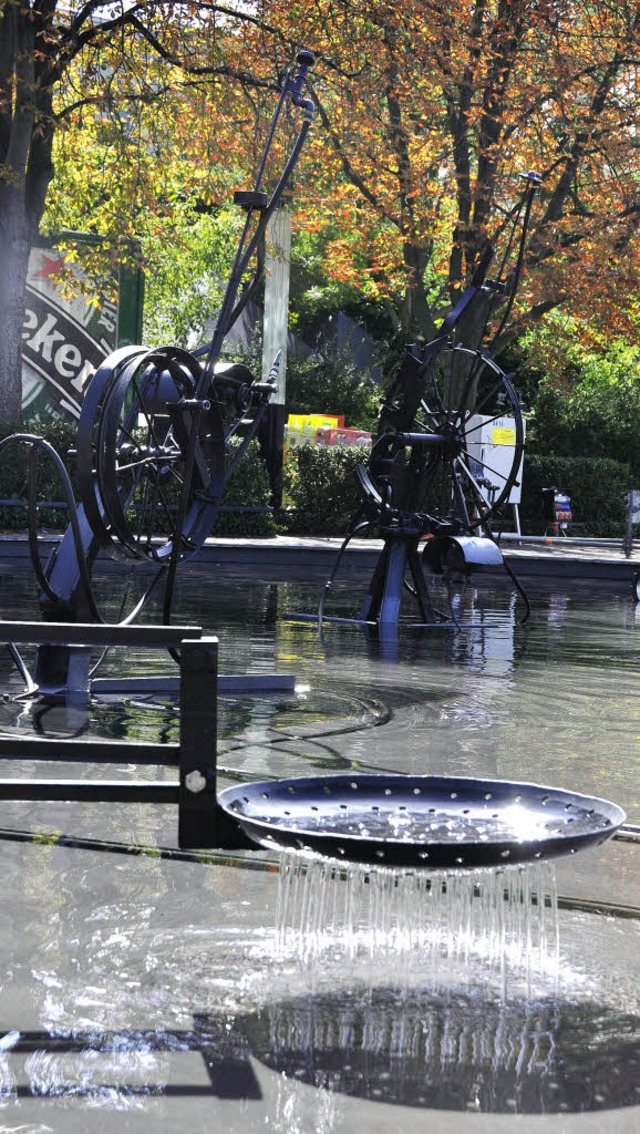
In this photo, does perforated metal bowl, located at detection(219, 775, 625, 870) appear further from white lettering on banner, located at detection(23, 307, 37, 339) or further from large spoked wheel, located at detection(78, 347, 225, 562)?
white lettering on banner, located at detection(23, 307, 37, 339)

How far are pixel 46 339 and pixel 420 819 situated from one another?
26741 mm

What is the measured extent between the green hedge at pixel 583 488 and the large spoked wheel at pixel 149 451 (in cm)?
2221

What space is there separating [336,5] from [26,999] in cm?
2129

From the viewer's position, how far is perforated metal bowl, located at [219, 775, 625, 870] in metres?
3.70

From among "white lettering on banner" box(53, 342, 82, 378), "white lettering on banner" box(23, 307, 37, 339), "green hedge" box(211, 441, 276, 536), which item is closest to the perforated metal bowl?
"green hedge" box(211, 441, 276, 536)

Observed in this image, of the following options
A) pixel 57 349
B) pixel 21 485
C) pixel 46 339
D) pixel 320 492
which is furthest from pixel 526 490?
pixel 21 485

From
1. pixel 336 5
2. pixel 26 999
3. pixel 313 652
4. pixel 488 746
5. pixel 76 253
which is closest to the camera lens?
pixel 26 999

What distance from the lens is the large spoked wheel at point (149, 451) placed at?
24.9 feet

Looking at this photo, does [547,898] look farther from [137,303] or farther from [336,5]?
[137,303]

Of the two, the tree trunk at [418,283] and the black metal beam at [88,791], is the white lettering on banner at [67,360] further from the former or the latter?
the black metal beam at [88,791]

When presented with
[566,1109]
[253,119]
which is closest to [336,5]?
[253,119]

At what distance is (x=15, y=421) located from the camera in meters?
23.3

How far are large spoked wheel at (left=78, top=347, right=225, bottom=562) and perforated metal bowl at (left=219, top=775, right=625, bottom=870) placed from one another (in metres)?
3.05

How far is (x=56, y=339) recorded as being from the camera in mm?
30125
